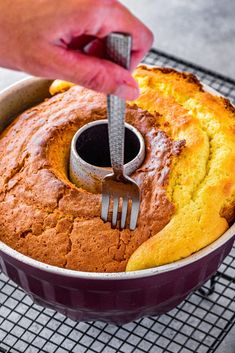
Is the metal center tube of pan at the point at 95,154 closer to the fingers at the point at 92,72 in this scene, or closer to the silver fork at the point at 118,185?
the silver fork at the point at 118,185

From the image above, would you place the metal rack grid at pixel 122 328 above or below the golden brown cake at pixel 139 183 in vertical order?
below

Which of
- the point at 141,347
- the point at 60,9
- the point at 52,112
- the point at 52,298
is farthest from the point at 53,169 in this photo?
the point at 141,347

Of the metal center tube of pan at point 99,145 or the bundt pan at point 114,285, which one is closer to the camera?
the bundt pan at point 114,285

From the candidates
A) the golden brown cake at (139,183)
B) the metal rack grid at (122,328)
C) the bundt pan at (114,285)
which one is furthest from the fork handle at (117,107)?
the metal rack grid at (122,328)

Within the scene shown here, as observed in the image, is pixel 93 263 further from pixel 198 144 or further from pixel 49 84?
pixel 49 84

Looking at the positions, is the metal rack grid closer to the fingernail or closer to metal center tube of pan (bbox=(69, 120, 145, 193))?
metal center tube of pan (bbox=(69, 120, 145, 193))

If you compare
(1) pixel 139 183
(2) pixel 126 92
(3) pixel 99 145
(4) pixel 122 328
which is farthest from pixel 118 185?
(4) pixel 122 328
